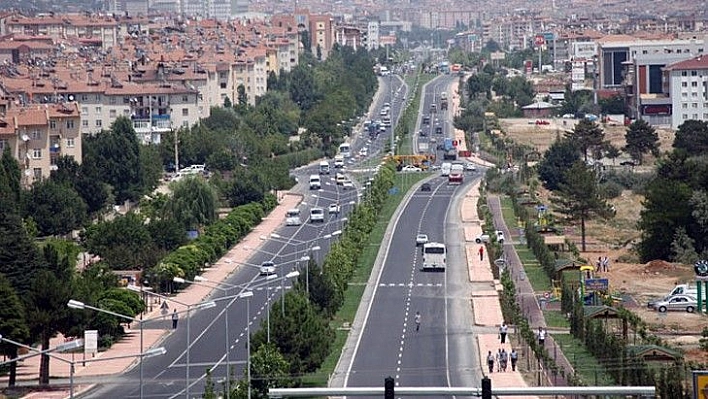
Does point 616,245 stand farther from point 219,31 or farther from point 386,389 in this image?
point 219,31

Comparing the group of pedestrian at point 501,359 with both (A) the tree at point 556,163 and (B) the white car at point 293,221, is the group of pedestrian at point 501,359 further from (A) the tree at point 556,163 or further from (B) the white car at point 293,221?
(A) the tree at point 556,163

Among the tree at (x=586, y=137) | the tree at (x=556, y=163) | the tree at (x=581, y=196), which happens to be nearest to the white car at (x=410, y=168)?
the tree at (x=586, y=137)

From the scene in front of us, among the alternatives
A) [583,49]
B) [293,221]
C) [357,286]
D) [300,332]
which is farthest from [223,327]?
[583,49]

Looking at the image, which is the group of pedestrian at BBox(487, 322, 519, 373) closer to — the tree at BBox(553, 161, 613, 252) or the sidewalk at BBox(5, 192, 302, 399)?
the sidewalk at BBox(5, 192, 302, 399)

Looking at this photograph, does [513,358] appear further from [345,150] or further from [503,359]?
[345,150]

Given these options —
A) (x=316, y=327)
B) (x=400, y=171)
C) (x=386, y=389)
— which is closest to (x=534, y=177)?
(x=400, y=171)

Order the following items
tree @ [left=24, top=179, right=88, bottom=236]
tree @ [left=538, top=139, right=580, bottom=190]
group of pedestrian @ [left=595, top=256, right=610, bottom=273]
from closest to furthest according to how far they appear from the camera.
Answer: group of pedestrian @ [left=595, top=256, right=610, bottom=273]
tree @ [left=24, top=179, right=88, bottom=236]
tree @ [left=538, top=139, right=580, bottom=190]

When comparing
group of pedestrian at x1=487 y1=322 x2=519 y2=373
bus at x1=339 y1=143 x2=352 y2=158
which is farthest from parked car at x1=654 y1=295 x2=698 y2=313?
bus at x1=339 y1=143 x2=352 y2=158
